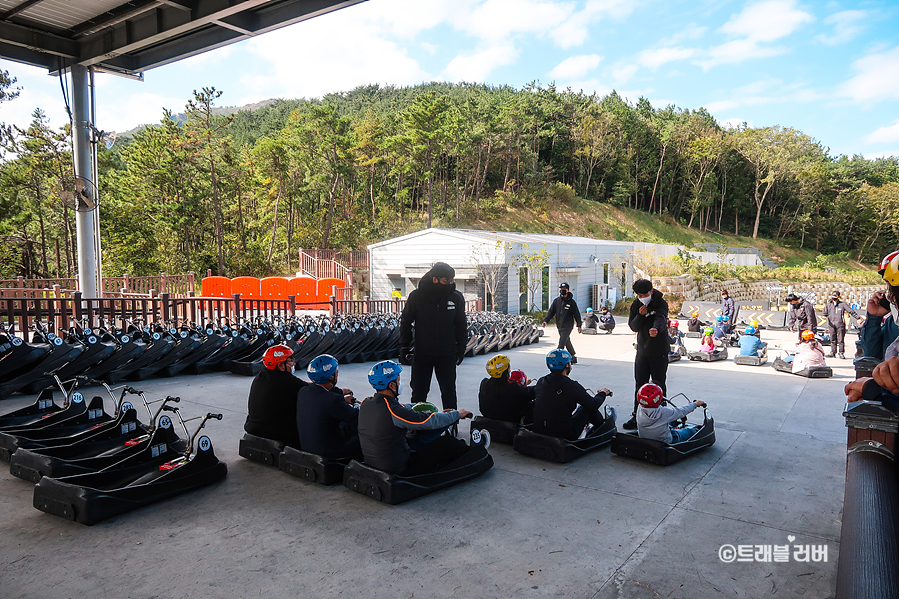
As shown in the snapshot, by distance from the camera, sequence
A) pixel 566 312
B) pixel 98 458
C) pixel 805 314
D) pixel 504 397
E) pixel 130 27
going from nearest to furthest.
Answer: pixel 98 458 → pixel 504 397 → pixel 130 27 → pixel 566 312 → pixel 805 314

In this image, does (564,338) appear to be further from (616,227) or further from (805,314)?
(616,227)

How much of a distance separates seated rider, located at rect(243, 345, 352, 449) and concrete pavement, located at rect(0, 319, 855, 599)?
1.11ft

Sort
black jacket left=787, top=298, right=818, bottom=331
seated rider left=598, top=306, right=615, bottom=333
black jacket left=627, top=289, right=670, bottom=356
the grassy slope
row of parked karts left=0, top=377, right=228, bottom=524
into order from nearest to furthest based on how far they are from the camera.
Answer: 1. row of parked karts left=0, top=377, right=228, bottom=524
2. black jacket left=627, top=289, right=670, bottom=356
3. black jacket left=787, top=298, right=818, bottom=331
4. seated rider left=598, top=306, right=615, bottom=333
5. the grassy slope

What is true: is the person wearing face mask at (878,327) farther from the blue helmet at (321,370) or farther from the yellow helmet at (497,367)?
the blue helmet at (321,370)

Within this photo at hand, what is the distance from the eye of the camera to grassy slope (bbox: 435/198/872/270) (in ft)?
165

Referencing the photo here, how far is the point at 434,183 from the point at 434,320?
1882 inches

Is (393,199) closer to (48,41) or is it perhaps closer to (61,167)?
(61,167)

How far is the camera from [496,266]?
21312 millimetres

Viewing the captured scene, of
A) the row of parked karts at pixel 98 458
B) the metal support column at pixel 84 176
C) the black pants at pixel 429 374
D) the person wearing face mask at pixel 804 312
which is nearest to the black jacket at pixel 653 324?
the black pants at pixel 429 374

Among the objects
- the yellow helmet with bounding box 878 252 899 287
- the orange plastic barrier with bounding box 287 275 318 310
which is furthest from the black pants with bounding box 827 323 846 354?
the orange plastic barrier with bounding box 287 275 318 310

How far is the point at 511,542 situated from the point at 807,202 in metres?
68.3

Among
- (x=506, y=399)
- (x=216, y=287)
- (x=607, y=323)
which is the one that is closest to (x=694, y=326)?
(x=607, y=323)

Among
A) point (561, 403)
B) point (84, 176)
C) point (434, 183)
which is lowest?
point (561, 403)

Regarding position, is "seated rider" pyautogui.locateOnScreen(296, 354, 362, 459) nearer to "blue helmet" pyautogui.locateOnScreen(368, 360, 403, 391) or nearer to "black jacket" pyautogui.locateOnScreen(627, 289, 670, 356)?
"blue helmet" pyautogui.locateOnScreen(368, 360, 403, 391)
